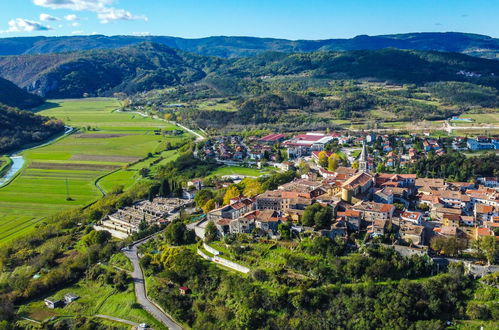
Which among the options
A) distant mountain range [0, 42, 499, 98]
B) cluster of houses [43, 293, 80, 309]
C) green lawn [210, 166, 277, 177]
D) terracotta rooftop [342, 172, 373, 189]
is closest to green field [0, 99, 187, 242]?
green lawn [210, 166, 277, 177]

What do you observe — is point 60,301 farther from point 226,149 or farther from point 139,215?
point 226,149

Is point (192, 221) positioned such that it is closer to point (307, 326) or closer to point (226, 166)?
point (307, 326)

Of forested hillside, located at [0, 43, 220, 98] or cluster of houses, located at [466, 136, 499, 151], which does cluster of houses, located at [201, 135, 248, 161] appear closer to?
cluster of houses, located at [466, 136, 499, 151]

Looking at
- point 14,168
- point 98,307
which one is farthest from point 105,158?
point 98,307

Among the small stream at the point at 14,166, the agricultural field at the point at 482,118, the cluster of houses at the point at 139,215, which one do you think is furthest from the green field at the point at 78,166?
the agricultural field at the point at 482,118

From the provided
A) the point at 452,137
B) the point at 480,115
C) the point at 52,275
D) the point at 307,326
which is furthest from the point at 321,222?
the point at 480,115
